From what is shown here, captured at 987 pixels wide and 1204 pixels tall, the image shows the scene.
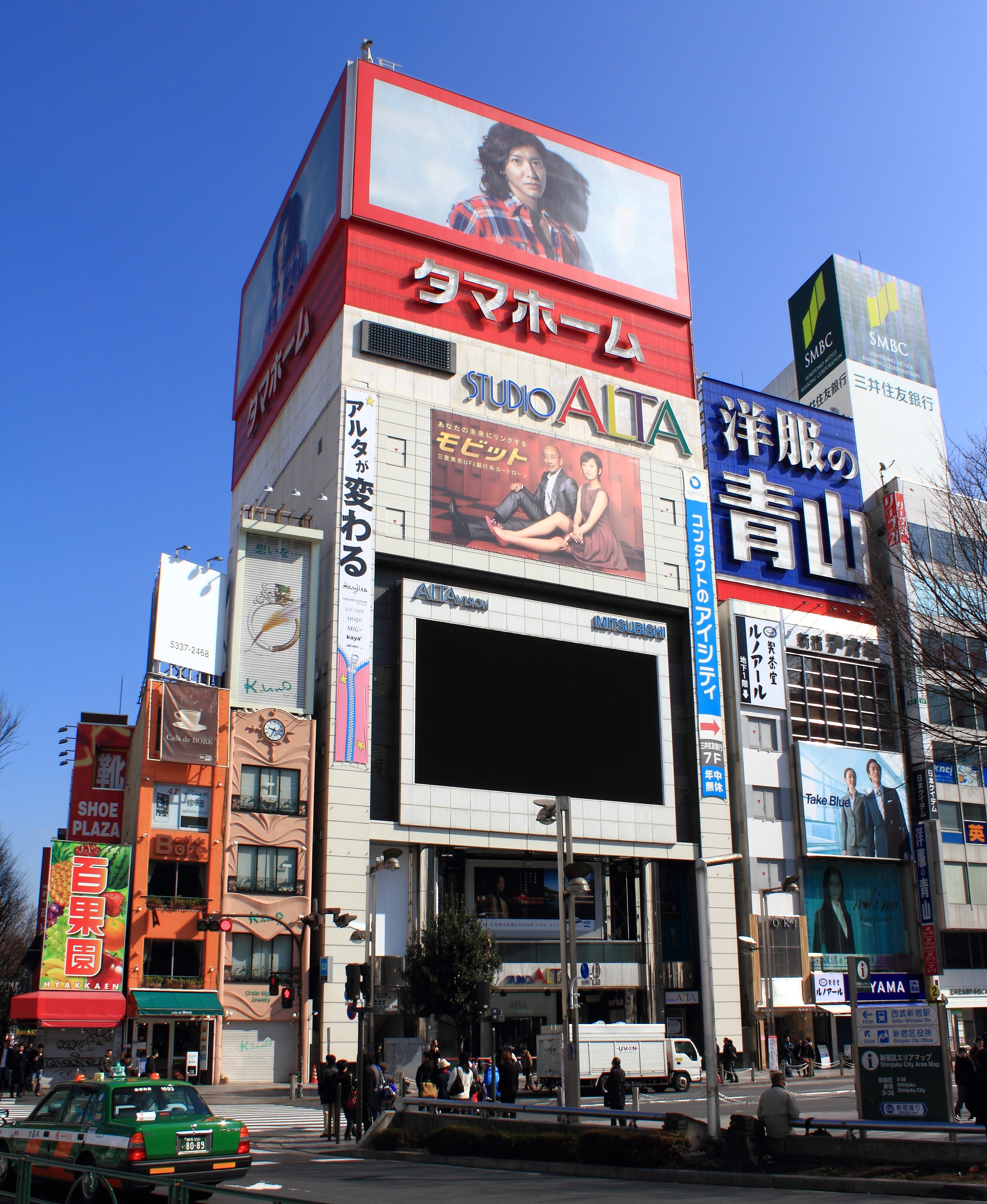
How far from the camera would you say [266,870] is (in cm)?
4622

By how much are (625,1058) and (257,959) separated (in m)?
15.6

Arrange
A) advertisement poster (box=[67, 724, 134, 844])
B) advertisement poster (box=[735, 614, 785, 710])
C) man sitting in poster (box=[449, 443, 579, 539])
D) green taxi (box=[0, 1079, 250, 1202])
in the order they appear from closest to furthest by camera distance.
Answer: green taxi (box=[0, 1079, 250, 1202])
advertisement poster (box=[67, 724, 134, 844])
man sitting in poster (box=[449, 443, 579, 539])
advertisement poster (box=[735, 614, 785, 710])

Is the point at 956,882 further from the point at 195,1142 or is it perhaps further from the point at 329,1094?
the point at 195,1142

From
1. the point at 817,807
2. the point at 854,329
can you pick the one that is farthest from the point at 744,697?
the point at 854,329

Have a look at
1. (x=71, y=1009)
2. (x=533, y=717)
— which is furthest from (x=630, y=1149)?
(x=533, y=717)

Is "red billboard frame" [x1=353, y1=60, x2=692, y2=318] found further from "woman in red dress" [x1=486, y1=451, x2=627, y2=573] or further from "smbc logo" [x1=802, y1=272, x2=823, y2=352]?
"smbc logo" [x1=802, y1=272, x2=823, y2=352]

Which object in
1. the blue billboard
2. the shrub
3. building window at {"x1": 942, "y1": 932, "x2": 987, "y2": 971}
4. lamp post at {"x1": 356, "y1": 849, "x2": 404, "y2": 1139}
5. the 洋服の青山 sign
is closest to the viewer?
the shrub

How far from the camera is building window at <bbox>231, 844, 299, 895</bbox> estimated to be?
45719 mm

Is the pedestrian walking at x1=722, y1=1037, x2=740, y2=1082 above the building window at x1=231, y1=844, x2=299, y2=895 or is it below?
below

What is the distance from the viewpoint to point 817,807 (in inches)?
2402

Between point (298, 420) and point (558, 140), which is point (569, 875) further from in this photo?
point (558, 140)

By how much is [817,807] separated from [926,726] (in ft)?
123

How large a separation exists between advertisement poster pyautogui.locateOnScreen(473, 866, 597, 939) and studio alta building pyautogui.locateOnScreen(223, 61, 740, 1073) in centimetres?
13

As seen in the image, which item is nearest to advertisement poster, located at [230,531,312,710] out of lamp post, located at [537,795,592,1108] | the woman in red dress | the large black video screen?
the large black video screen
